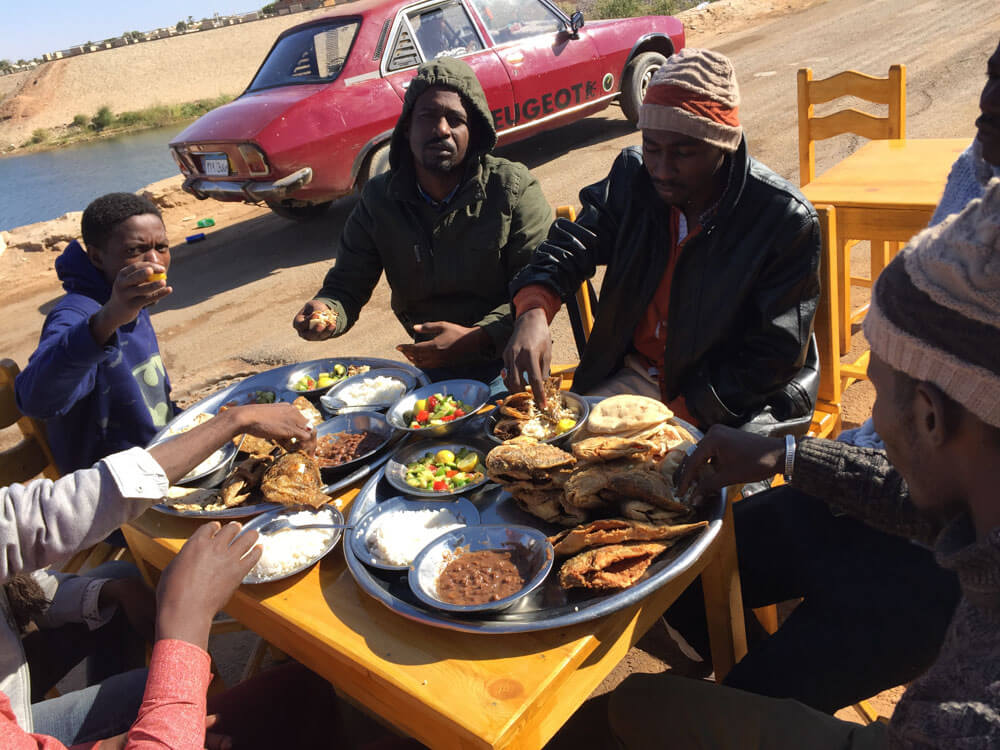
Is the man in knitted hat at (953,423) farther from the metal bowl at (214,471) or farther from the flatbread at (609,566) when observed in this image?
the metal bowl at (214,471)

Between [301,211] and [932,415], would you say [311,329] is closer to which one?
[932,415]

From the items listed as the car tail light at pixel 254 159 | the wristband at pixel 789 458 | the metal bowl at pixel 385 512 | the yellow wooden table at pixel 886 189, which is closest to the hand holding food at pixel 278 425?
the metal bowl at pixel 385 512

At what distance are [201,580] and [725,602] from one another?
1377mm

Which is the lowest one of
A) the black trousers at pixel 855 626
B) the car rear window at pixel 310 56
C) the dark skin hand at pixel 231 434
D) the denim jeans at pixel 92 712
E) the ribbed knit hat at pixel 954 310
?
the black trousers at pixel 855 626

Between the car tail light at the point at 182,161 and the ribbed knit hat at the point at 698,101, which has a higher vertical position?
the ribbed knit hat at the point at 698,101

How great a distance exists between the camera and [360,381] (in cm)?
282

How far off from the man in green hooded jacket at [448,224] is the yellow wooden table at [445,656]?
4.80ft

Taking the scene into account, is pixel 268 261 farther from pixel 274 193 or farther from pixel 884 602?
pixel 884 602

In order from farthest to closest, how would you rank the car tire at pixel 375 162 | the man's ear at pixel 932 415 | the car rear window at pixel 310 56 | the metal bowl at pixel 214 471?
1. the car rear window at pixel 310 56
2. the car tire at pixel 375 162
3. the metal bowl at pixel 214 471
4. the man's ear at pixel 932 415

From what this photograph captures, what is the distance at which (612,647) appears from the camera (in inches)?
60.7

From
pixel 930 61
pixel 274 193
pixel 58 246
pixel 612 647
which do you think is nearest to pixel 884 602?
pixel 612 647

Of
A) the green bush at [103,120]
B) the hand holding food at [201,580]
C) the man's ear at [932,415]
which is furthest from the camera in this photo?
the green bush at [103,120]

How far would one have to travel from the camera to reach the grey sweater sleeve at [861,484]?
1.76 metres

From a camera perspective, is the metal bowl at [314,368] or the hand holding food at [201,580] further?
the metal bowl at [314,368]
